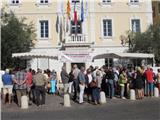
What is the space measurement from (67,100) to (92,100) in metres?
1.80

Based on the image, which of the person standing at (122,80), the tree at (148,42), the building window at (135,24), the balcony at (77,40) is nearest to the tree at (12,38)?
the balcony at (77,40)

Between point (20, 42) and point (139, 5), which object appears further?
point (139, 5)

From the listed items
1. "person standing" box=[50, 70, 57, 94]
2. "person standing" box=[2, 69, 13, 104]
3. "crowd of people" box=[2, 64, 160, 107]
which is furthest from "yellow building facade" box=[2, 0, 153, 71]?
"person standing" box=[2, 69, 13, 104]

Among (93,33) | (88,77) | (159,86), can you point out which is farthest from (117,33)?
(88,77)

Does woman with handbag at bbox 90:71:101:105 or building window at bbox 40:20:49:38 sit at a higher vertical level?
building window at bbox 40:20:49:38

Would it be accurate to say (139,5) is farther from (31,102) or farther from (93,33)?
(31,102)

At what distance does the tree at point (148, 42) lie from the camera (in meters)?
41.9

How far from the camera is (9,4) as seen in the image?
4534cm

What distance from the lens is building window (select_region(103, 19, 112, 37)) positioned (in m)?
45.4

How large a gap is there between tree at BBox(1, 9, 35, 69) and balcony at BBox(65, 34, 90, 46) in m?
3.71

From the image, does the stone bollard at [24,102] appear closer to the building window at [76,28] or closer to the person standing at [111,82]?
the person standing at [111,82]

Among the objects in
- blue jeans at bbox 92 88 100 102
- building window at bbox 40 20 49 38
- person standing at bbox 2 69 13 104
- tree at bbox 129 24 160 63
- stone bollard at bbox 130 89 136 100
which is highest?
building window at bbox 40 20 49 38

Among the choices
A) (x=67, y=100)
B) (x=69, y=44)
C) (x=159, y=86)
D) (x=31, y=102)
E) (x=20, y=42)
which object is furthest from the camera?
(x=69, y=44)

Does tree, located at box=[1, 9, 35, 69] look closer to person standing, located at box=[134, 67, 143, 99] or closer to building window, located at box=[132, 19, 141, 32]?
building window, located at box=[132, 19, 141, 32]
